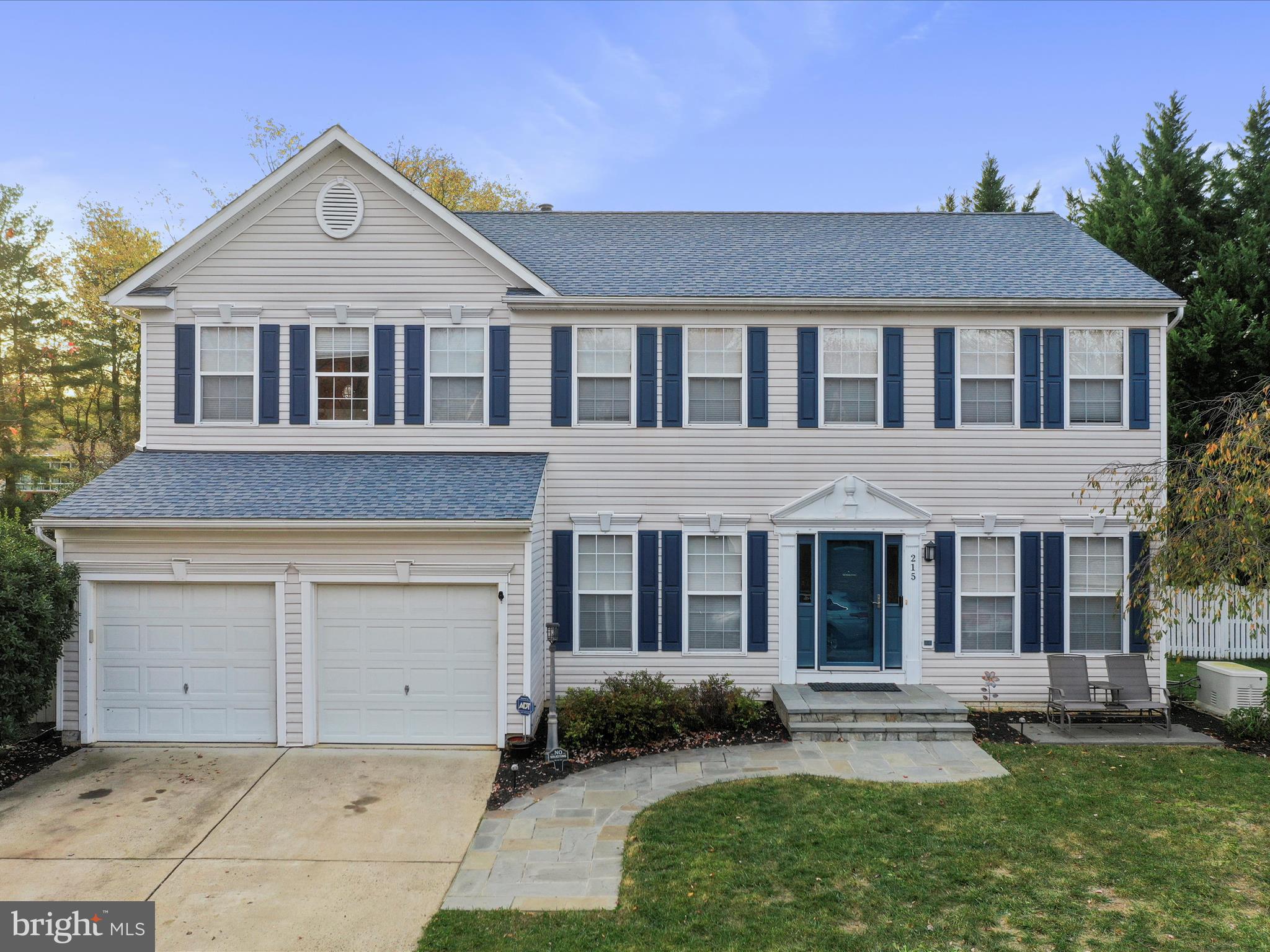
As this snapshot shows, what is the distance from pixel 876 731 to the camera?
29.7 feet

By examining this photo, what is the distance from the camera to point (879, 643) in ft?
34.5

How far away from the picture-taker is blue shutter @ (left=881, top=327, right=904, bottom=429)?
10.5 m

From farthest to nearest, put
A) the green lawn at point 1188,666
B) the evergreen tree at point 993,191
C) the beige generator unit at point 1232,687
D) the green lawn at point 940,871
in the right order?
the evergreen tree at point 993,191
the green lawn at point 1188,666
the beige generator unit at point 1232,687
the green lawn at point 940,871

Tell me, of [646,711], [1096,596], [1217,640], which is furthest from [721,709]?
[1217,640]

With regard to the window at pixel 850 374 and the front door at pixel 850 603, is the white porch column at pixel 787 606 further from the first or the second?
the window at pixel 850 374

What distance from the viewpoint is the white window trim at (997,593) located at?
10.4 metres

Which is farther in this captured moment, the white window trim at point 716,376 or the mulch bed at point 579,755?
the white window trim at point 716,376

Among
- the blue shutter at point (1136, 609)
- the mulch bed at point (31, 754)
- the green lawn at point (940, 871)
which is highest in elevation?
the blue shutter at point (1136, 609)

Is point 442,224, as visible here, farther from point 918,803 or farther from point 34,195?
point 34,195

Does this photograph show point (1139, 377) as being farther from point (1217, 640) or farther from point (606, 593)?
point (606, 593)

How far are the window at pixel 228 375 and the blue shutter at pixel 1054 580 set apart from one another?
12.3 m

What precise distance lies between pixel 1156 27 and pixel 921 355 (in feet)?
35.3

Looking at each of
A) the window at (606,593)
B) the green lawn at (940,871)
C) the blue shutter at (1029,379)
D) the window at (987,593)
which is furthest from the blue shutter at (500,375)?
the blue shutter at (1029,379)

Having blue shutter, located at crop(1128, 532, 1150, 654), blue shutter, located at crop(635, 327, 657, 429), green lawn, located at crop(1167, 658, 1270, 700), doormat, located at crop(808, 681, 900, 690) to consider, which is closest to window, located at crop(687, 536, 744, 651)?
doormat, located at crop(808, 681, 900, 690)
